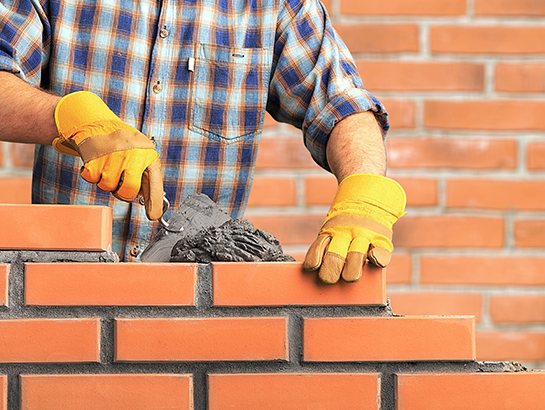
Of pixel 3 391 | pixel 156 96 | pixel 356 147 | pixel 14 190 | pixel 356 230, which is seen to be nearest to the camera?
pixel 3 391

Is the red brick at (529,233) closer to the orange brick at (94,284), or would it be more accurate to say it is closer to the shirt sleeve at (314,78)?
the shirt sleeve at (314,78)

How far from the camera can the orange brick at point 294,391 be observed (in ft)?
2.99

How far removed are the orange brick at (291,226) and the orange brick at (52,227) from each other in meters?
1.12

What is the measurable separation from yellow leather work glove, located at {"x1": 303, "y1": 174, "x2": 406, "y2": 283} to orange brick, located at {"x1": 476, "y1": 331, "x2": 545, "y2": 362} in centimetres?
115

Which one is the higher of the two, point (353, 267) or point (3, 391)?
point (353, 267)

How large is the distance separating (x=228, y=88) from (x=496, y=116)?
3.58 feet

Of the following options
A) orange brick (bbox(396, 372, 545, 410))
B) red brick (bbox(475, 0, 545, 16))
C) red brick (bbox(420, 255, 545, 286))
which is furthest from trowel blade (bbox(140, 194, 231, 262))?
red brick (bbox(475, 0, 545, 16))

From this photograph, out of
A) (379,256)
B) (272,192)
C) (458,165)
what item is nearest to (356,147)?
(379,256)

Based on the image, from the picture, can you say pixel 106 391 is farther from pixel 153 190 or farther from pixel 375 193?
pixel 375 193

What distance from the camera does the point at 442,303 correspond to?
2.01 m

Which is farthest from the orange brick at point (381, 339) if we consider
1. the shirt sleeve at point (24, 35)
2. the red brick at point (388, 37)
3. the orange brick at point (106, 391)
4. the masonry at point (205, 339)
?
the red brick at point (388, 37)

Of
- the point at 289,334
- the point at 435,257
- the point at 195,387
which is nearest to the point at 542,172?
the point at 435,257

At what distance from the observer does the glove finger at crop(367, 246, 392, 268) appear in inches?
36.2

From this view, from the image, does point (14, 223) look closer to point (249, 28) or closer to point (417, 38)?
point (249, 28)
